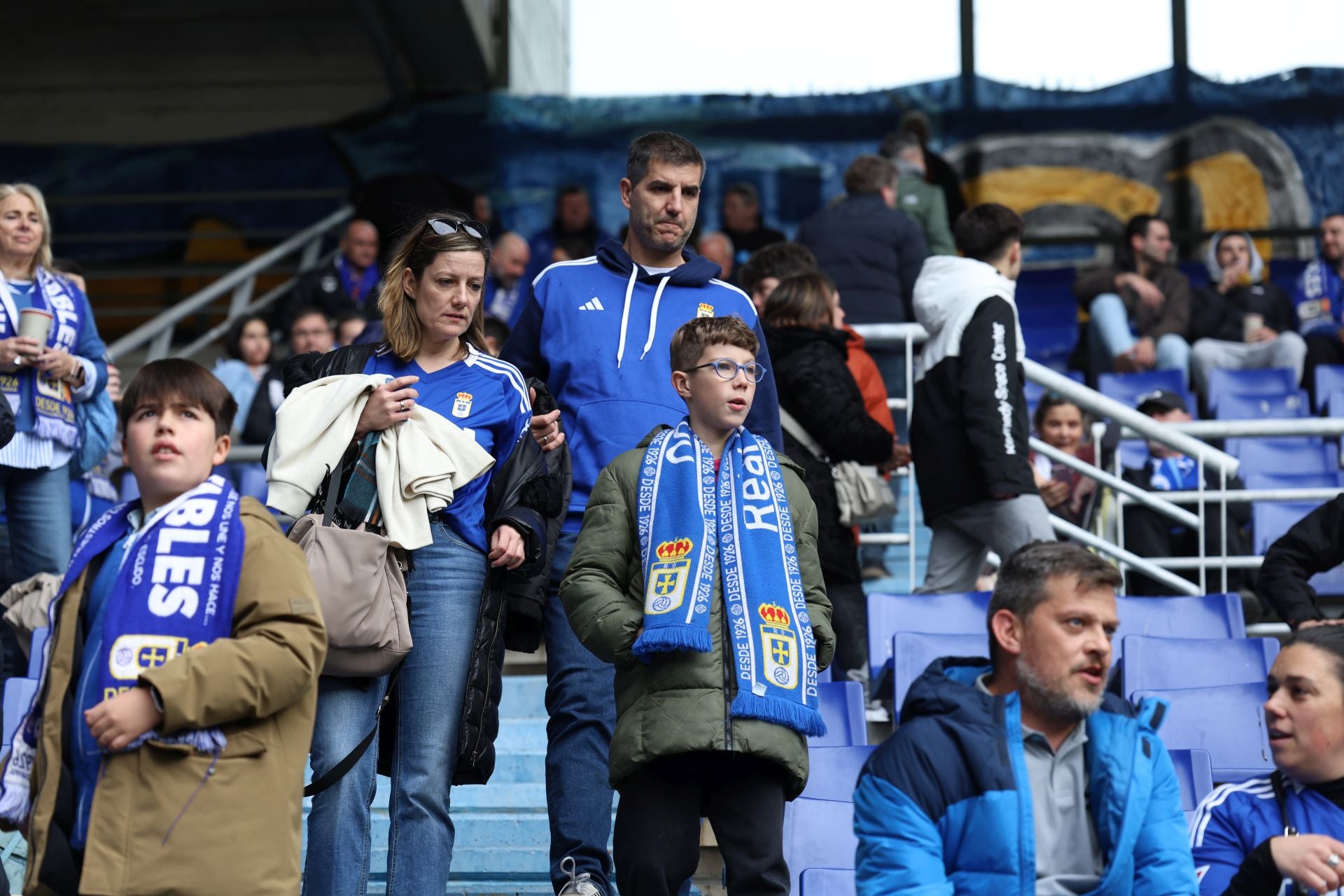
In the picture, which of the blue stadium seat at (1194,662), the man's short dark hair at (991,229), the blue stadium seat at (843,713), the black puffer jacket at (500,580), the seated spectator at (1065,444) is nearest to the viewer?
the black puffer jacket at (500,580)

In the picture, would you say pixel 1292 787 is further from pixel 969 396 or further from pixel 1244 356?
pixel 1244 356

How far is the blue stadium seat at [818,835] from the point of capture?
14.0 feet

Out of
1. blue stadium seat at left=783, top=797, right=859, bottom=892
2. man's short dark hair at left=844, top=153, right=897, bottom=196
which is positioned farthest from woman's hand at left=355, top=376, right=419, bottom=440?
man's short dark hair at left=844, top=153, right=897, bottom=196

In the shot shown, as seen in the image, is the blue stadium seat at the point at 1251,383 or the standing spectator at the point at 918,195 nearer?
the blue stadium seat at the point at 1251,383

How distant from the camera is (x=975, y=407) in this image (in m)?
5.48

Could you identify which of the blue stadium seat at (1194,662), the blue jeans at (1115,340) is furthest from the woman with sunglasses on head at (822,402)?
the blue jeans at (1115,340)

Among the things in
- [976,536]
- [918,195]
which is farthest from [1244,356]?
[976,536]

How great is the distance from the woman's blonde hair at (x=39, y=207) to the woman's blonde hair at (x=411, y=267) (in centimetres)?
193

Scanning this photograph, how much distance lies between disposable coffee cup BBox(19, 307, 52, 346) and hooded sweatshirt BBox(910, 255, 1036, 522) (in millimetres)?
2787

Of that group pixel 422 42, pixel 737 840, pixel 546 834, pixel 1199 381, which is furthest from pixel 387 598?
pixel 422 42

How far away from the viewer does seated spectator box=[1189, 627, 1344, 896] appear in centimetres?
337

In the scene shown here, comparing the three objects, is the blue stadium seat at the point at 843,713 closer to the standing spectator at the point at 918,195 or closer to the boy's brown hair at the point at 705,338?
the boy's brown hair at the point at 705,338

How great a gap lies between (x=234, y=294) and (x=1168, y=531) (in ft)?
22.7

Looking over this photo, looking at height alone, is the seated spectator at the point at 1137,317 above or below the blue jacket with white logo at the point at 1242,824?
above
